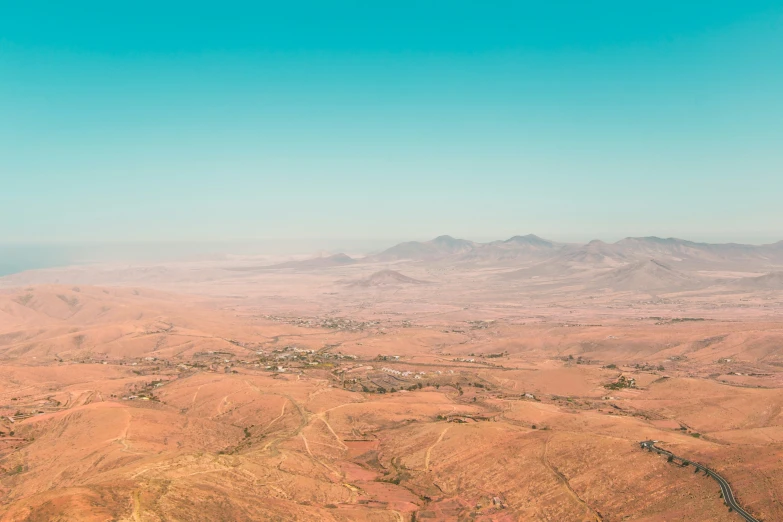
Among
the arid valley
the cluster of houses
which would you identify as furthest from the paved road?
the cluster of houses

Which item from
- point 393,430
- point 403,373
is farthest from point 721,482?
point 403,373

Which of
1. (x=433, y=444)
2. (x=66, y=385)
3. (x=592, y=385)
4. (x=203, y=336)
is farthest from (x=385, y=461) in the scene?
(x=203, y=336)

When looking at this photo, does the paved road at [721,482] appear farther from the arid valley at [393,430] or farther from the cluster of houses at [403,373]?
the cluster of houses at [403,373]

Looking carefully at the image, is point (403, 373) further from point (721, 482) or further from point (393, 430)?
point (721, 482)

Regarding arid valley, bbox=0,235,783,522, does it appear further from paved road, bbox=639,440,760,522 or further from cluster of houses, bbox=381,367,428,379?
cluster of houses, bbox=381,367,428,379

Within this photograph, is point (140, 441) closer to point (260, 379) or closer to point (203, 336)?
point (260, 379)

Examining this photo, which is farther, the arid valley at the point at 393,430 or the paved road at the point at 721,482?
the arid valley at the point at 393,430

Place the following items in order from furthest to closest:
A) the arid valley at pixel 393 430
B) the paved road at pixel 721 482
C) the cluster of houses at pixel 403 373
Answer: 1. the cluster of houses at pixel 403 373
2. the arid valley at pixel 393 430
3. the paved road at pixel 721 482

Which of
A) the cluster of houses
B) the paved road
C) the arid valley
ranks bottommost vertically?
the cluster of houses

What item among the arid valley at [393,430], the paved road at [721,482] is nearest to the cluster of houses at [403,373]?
the arid valley at [393,430]
